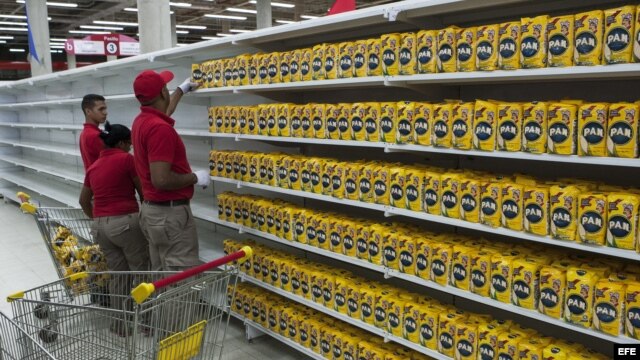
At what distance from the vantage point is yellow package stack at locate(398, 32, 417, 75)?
8.21 ft

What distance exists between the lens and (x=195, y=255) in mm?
3389

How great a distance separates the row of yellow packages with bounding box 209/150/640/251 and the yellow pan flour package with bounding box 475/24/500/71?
1.74ft

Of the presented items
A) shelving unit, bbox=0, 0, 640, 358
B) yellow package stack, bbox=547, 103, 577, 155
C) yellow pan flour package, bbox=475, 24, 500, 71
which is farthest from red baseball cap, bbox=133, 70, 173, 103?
yellow package stack, bbox=547, 103, 577, 155

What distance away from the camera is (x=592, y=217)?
1949 mm

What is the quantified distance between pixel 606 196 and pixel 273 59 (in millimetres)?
2198

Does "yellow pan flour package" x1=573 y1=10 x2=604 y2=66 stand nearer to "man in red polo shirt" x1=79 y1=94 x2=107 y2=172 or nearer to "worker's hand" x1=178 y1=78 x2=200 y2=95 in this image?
"worker's hand" x1=178 y1=78 x2=200 y2=95

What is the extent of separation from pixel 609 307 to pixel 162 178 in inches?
93.9

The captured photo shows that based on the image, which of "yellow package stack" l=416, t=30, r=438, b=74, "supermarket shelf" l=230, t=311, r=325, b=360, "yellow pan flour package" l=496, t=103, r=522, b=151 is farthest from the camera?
"supermarket shelf" l=230, t=311, r=325, b=360

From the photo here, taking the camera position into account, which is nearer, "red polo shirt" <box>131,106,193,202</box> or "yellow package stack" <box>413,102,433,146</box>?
"yellow package stack" <box>413,102,433,146</box>

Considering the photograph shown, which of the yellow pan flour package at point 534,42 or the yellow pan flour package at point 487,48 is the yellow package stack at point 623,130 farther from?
the yellow pan flour package at point 487,48

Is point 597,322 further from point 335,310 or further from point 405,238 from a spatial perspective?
point 335,310

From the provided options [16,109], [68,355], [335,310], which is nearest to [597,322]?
[335,310]

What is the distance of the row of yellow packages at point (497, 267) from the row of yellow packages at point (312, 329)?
246 millimetres

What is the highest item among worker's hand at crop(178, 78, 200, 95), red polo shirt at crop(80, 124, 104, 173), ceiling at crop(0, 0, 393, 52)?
ceiling at crop(0, 0, 393, 52)
